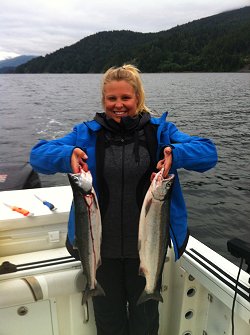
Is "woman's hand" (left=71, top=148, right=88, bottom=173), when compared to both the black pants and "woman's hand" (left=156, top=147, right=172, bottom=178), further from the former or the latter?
the black pants

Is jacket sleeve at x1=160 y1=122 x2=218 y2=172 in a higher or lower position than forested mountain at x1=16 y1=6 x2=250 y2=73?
higher

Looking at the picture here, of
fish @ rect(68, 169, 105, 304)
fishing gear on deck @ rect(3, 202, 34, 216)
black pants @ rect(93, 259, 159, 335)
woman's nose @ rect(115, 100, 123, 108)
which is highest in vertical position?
woman's nose @ rect(115, 100, 123, 108)

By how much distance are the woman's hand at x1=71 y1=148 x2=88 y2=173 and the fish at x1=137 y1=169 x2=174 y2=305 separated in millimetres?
473

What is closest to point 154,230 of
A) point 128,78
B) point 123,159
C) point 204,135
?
point 123,159

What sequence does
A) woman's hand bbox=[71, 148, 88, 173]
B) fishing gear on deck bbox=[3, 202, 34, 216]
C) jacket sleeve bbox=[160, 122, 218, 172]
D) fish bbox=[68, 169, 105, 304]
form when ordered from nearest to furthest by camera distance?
fish bbox=[68, 169, 105, 304] < woman's hand bbox=[71, 148, 88, 173] < jacket sleeve bbox=[160, 122, 218, 172] < fishing gear on deck bbox=[3, 202, 34, 216]

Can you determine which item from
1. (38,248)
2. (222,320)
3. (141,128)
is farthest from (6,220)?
(222,320)

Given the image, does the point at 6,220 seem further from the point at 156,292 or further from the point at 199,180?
the point at 199,180

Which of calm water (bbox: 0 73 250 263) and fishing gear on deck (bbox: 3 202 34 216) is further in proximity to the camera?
calm water (bbox: 0 73 250 263)

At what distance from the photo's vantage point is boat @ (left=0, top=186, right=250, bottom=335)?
9.33 ft

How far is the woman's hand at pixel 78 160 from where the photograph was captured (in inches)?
93.0

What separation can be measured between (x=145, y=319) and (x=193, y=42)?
13360 cm

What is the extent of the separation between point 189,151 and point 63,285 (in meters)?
1.53

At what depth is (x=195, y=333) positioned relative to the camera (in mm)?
3373

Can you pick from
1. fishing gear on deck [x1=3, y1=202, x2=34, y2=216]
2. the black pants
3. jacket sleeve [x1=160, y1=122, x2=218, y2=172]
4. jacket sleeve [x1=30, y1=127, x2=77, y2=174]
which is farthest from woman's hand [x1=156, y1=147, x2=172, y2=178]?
fishing gear on deck [x1=3, y1=202, x2=34, y2=216]
